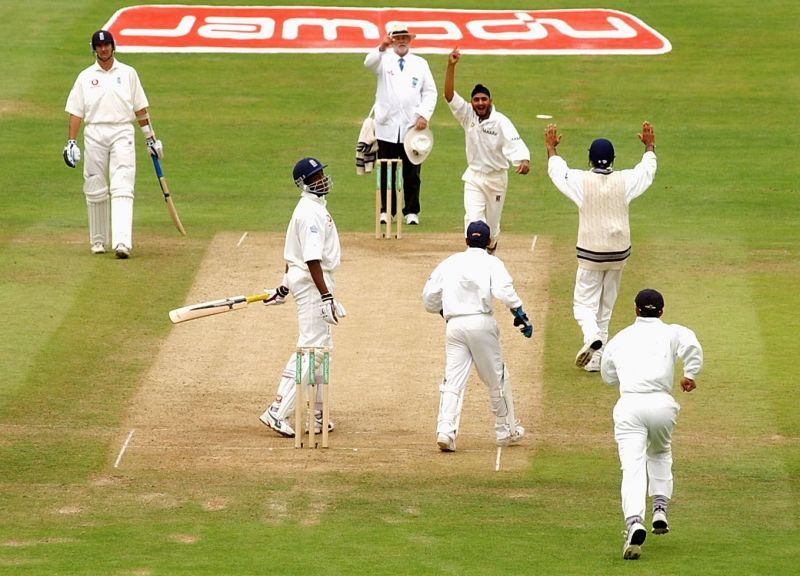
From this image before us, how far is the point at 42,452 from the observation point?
40.2ft

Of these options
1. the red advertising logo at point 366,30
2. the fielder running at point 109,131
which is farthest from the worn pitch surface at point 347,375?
the red advertising logo at point 366,30

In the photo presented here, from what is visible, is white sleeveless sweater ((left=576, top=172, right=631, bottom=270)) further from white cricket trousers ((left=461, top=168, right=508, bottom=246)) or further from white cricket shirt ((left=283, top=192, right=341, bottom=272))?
white cricket trousers ((left=461, top=168, right=508, bottom=246))

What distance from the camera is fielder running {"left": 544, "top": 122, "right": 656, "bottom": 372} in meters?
13.6

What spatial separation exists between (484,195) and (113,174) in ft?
12.7

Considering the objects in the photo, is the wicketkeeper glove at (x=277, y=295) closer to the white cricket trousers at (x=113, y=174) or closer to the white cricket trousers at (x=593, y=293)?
the white cricket trousers at (x=593, y=293)

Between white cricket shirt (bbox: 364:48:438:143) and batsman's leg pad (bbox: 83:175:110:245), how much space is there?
317cm

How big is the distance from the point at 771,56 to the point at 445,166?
7.53 m

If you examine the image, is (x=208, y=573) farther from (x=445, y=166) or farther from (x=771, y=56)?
(x=771, y=56)

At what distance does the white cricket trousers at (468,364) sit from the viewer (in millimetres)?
12047

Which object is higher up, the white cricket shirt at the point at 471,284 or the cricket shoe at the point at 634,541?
the white cricket shirt at the point at 471,284

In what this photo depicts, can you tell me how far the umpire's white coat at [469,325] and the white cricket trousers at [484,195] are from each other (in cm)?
427

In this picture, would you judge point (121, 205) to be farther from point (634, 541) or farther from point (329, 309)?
point (634, 541)

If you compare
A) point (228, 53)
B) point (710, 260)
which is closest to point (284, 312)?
point (710, 260)

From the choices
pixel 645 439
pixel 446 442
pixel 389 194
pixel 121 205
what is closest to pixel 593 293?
pixel 446 442
